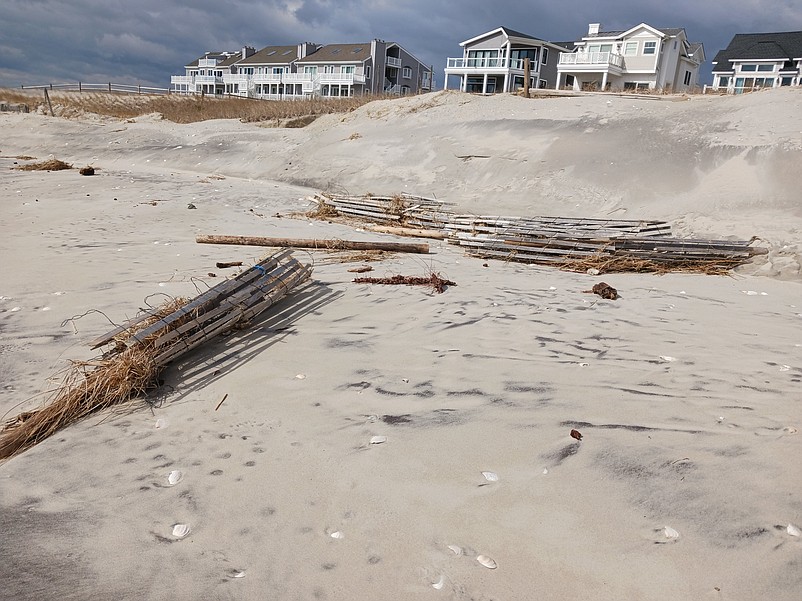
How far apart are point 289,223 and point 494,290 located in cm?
614

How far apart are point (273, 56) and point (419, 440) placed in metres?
68.1

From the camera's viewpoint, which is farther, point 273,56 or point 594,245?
point 273,56

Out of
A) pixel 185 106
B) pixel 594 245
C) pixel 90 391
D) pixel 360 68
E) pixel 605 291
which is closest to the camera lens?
pixel 90 391

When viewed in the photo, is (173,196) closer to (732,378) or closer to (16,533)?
(16,533)

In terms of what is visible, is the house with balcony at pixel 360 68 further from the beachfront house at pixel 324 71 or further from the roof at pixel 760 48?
the roof at pixel 760 48

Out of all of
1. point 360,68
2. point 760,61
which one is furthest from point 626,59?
point 360,68

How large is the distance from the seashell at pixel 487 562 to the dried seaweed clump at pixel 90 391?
2.87 metres

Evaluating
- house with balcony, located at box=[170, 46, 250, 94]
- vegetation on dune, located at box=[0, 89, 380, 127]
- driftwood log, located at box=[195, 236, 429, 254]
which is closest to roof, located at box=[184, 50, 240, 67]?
house with balcony, located at box=[170, 46, 250, 94]

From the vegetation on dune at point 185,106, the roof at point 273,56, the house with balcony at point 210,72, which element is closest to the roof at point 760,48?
the vegetation on dune at point 185,106

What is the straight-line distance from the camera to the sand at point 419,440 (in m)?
2.38

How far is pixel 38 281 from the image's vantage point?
252 inches

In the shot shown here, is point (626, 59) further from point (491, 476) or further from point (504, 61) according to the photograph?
point (491, 476)

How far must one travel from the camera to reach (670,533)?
2494mm

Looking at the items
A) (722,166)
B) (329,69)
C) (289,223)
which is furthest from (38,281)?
(329,69)
